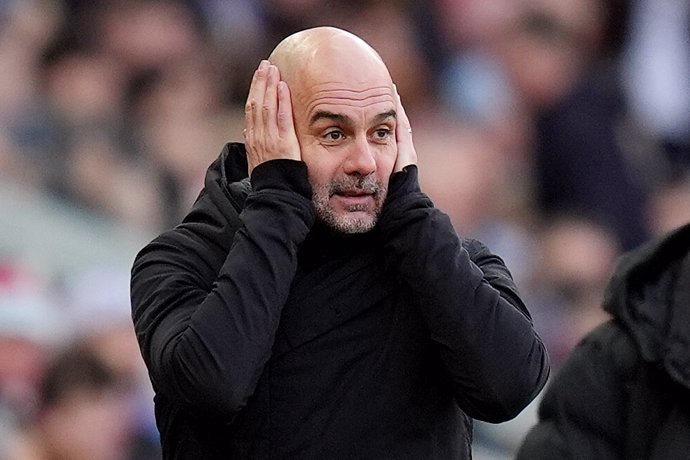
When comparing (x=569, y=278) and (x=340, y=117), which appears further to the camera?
(x=569, y=278)

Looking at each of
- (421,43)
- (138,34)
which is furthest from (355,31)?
(138,34)

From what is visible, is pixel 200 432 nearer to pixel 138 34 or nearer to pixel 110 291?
pixel 110 291

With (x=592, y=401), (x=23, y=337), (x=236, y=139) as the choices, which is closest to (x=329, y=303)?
(x=592, y=401)

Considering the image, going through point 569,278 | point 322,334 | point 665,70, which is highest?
point 322,334

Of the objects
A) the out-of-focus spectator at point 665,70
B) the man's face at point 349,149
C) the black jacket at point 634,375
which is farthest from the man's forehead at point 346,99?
the out-of-focus spectator at point 665,70

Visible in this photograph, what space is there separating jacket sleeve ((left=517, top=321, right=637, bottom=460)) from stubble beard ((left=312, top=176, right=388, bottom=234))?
0.45 m

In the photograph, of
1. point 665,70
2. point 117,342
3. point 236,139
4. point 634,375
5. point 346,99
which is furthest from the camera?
point 665,70

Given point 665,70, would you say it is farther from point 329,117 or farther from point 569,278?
point 329,117

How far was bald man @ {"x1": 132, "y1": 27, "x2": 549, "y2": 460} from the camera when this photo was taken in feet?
9.53

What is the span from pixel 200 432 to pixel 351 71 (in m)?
0.68

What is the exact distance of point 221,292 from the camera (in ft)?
9.58

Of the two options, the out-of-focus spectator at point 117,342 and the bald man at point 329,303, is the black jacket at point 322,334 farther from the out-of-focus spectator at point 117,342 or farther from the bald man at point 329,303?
the out-of-focus spectator at point 117,342

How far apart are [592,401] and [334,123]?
0.68 metres

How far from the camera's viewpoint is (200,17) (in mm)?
6711
